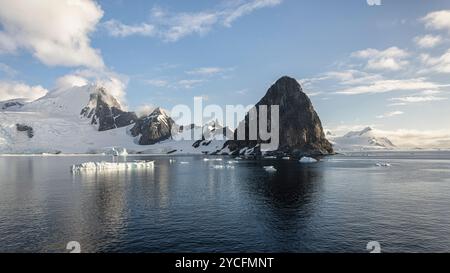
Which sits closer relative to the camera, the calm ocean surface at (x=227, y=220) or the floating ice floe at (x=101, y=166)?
the calm ocean surface at (x=227, y=220)

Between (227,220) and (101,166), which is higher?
(101,166)

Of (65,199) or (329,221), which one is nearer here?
(329,221)

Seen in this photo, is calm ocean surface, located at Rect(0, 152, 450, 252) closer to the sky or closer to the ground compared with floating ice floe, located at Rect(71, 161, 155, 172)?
closer to the ground

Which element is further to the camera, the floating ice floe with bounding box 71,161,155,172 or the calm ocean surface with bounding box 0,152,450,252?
the floating ice floe with bounding box 71,161,155,172

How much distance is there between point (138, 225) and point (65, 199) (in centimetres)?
2586

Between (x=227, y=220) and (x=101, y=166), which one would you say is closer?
(x=227, y=220)

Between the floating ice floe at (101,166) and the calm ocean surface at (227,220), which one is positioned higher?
the floating ice floe at (101,166)

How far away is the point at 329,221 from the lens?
41.1 meters
